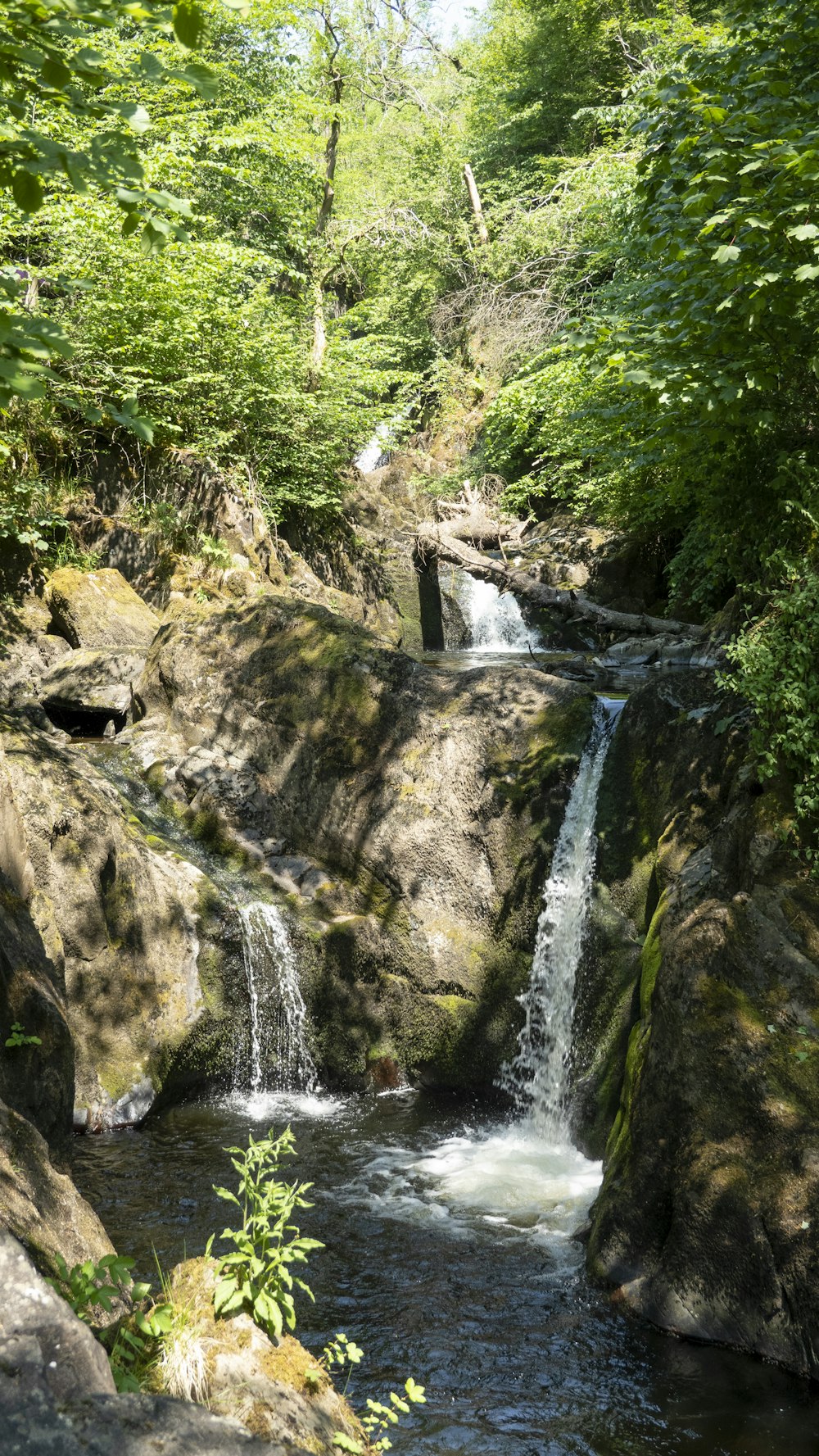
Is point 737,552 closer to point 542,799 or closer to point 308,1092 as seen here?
point 542,799

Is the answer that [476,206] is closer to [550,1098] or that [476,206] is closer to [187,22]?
[550,1098]

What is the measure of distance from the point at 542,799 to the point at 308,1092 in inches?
127

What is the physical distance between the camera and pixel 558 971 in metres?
8.03

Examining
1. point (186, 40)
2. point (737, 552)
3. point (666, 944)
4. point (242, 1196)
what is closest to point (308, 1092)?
point (242, 1196)

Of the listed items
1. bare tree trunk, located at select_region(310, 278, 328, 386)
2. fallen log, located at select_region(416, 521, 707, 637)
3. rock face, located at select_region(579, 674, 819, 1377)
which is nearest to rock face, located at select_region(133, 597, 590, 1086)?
rock face, located at select_region(579, 674, 819, 1377)

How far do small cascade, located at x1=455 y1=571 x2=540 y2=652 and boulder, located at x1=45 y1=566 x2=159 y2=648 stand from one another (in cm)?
609

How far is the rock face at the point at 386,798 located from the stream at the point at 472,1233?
0.29 metres

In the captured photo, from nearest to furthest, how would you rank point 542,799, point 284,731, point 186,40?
point 186,40, point 542,799, point 284,731

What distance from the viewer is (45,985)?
17.9ft

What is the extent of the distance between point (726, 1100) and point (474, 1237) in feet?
6.49

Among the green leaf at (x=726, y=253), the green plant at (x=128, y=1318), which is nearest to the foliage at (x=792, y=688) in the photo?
the green leaf at (x=726, y=253)

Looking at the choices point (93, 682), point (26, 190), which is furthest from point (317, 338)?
point (26, 190)

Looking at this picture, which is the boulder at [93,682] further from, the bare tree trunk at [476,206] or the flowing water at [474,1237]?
the bare tree trunk at [476,206]

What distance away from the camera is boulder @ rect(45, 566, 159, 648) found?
→ 39.7ft
